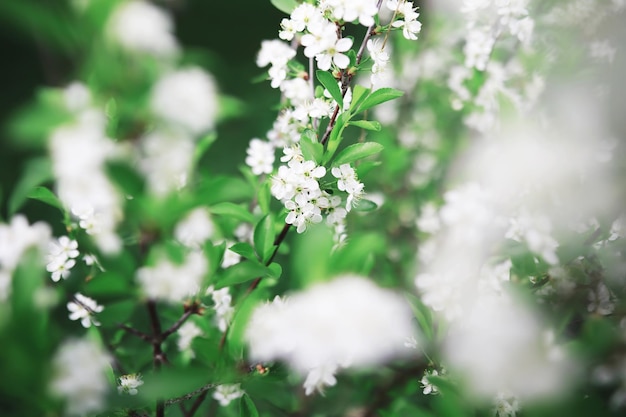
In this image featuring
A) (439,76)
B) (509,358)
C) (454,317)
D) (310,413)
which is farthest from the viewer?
(439,76)

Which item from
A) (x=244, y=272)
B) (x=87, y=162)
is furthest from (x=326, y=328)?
(x=87, y=162)

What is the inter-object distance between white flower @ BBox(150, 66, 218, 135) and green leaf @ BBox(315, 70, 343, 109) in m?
0.21

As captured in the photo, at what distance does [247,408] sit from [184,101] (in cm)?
50

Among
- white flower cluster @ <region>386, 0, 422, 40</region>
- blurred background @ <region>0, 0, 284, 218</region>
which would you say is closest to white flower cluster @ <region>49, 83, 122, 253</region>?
white flower cluster @ <region>386, 0, 422, 40</region>

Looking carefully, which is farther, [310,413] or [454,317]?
[310,413]

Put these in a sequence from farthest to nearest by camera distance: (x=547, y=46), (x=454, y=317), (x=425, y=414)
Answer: (x=547, y=46), (x=454, y=317), (x=425, y=414)

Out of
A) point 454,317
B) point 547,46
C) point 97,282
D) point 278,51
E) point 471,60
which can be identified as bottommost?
point 97,282

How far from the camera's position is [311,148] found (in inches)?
29.2

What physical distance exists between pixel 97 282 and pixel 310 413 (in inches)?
26.4

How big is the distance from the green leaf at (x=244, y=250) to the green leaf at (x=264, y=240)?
0.5 inches

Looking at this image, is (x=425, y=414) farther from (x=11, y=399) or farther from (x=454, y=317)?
(x=11, y=399)

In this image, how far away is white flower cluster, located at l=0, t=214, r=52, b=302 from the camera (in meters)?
0.80

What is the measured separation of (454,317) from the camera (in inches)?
39.1

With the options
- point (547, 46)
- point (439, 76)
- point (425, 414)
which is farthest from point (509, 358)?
point (439, 76)
